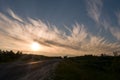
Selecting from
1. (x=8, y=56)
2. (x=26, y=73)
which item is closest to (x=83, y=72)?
(x=26, y=73)

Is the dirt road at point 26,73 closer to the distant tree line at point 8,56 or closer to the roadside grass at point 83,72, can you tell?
the roadside grass at point 83,72

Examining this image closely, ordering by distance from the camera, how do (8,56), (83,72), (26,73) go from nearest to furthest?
(26,73) → (83,72) → (8,56)

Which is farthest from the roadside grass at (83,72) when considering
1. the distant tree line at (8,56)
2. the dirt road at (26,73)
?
the distant tree line at (8,56)

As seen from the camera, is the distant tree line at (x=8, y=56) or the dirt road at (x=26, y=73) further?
the distant tree line at (x=8, y=56)

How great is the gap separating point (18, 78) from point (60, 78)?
3.93 metres

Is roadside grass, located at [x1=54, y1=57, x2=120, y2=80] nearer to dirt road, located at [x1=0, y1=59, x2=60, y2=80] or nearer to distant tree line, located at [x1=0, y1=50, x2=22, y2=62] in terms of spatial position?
dirt road, located at [x1=0, y1=59, x2=60, y2=80]

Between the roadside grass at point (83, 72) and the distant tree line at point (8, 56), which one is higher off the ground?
the distant tree line at point (8, 56)

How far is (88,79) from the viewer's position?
79.2 ft

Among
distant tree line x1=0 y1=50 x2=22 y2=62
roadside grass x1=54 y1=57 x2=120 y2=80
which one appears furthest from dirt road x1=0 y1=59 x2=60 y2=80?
distant tree line x1=0 y1=50 x2=22 y2=62

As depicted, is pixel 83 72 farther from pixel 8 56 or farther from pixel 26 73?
pixel 8 56

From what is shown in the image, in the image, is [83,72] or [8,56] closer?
[83,72]

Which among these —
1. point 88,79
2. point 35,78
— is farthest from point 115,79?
point 35,78

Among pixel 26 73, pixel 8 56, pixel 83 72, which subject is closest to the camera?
pixel 26 73

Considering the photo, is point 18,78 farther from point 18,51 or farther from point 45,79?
point 18,51
